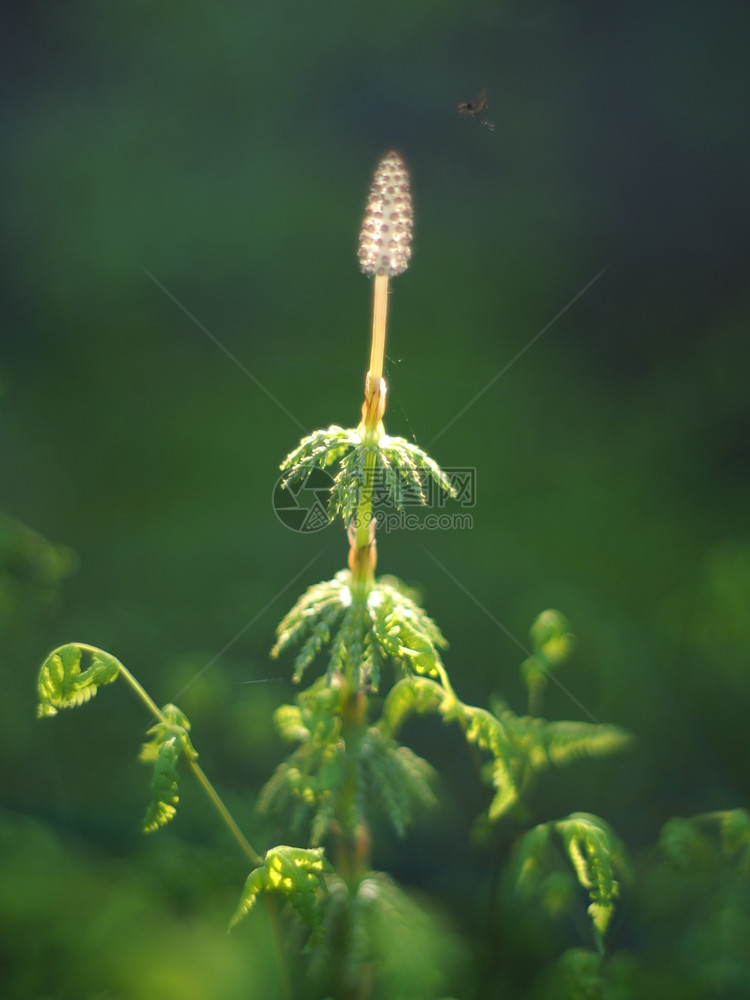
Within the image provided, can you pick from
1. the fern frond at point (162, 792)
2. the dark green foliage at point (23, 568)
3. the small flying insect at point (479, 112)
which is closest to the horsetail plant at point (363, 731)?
the fern frond at point (162, 792)

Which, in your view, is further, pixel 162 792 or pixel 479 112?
pixel 479 112

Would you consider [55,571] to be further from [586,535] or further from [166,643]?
[586,535]

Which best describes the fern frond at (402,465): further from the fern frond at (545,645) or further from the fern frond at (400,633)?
the fern frond at (545,645)

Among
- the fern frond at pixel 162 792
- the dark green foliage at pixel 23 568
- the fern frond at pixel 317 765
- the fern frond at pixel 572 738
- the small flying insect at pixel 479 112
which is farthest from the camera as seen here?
the small flying insect at pixel 479 112

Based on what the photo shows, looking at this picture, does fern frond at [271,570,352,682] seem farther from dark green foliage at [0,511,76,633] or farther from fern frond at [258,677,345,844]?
dark green foliage at [0,511,76,633]

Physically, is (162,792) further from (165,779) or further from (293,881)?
(293,881)

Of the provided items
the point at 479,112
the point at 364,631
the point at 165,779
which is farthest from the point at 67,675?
the point at 479,112

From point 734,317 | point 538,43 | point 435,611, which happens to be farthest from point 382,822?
point 538,43
